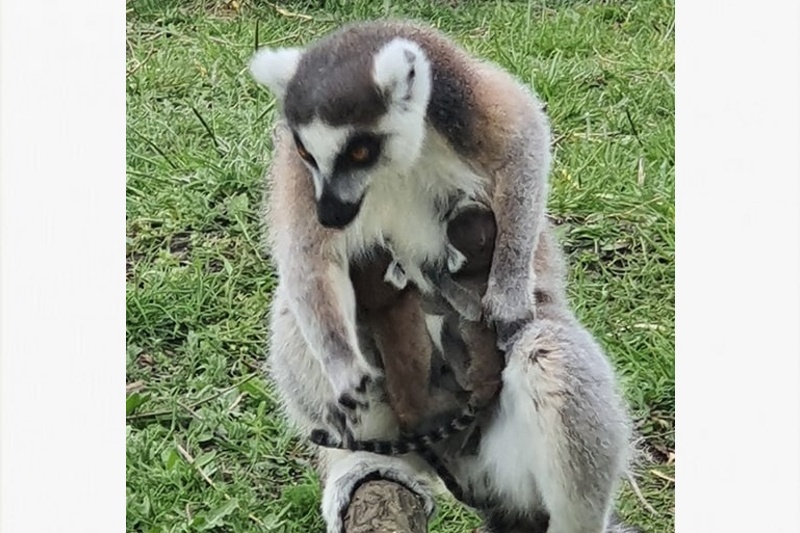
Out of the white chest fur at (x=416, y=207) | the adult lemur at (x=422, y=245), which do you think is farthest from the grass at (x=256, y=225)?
the white chest fur at (x=416, y=207)

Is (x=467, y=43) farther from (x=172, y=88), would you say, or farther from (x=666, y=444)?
(x=666, y=444)

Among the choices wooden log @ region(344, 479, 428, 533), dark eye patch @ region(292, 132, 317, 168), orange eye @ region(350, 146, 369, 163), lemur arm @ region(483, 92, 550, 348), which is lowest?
wooden log @ region(344, 479, 428, 533)

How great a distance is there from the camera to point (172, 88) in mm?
2111

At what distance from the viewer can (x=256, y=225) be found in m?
2.06

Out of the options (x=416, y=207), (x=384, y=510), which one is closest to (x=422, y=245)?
(x=416, y=207)

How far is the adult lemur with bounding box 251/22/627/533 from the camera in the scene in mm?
1802

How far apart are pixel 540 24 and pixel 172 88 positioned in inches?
26.0

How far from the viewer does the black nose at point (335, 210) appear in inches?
70.1

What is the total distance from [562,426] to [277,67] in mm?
718

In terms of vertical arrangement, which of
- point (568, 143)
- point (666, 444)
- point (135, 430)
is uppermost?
point (568, 143)

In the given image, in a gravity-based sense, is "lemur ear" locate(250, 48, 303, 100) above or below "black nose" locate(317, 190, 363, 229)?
above

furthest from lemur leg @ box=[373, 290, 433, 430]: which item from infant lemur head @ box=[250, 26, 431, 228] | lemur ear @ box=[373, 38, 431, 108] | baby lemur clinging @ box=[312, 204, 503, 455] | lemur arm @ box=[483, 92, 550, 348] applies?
lemur ear @ box=[373, 38, 431, 108]

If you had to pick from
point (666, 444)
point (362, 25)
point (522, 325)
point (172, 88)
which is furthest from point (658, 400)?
point (172, 88)

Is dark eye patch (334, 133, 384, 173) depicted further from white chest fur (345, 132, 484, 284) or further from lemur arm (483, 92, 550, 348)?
lemur arm (483, 92, 550, 348)
